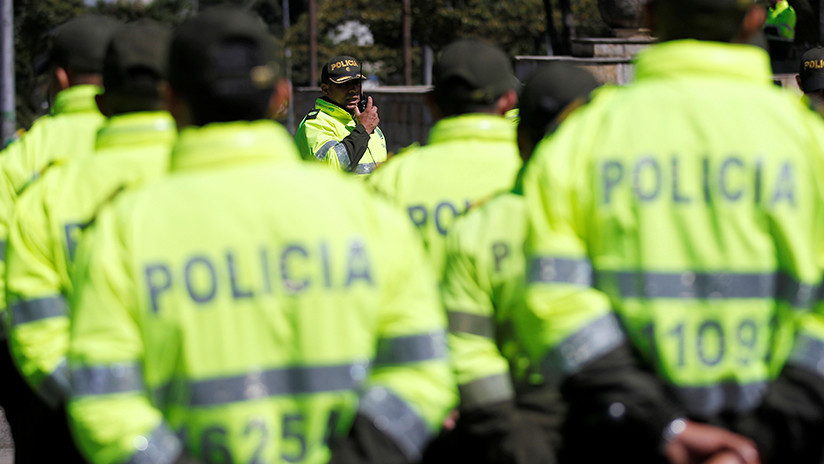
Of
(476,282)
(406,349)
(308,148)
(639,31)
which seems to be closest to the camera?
(406,349)

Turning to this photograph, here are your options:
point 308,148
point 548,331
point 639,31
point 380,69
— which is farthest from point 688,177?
point 380,69

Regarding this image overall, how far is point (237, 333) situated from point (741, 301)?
45.8 inches

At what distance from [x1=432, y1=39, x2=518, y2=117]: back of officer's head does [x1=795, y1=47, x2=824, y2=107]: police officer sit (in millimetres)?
3221

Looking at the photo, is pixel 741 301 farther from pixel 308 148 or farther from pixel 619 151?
pixel 308 148

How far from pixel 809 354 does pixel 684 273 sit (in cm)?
37

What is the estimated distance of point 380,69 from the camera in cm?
3884

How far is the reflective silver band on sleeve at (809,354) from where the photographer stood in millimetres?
2729

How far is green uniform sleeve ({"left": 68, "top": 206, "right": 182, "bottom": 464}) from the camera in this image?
236 cm

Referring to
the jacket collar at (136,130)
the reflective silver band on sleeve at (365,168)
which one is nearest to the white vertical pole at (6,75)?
the reflective silver band on sleeve at (365,168)

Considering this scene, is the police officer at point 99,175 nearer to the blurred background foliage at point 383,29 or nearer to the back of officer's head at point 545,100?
the back of officer's head at point 545,100

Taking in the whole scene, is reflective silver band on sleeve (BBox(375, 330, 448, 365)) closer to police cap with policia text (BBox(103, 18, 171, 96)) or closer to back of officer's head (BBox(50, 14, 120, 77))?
police cap with policia text (BBox(103, 18, 171, 96))

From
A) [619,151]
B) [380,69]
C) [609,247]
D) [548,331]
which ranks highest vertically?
[619,151]

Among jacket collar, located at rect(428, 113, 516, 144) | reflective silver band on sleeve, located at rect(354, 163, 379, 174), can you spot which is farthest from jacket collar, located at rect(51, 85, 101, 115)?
reflective silver band on sleeve, located at rect(354, 163, 379, 174)

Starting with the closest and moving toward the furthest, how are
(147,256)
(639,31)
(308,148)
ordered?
(147,256) → (308,148) → (639,31)
